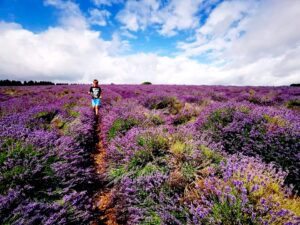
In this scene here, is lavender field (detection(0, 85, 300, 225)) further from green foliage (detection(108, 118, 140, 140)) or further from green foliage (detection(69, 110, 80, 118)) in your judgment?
green foliage (detection(69, 110, 80, 118))

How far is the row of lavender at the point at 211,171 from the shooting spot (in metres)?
2.22

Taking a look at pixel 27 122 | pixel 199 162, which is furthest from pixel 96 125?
pixel 199 162

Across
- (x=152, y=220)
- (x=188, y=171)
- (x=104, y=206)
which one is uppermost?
(x=188, y=171)

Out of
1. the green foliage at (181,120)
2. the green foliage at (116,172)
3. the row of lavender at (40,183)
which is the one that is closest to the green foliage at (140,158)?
the green foliage at (116,172)

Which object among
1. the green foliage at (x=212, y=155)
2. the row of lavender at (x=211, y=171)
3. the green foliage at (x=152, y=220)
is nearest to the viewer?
the row of lavender at (x=211, y=171)

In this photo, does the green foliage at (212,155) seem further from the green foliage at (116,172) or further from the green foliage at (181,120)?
the green foliage at (181,120)

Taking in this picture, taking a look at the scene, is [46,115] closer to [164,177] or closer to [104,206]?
[104,206]

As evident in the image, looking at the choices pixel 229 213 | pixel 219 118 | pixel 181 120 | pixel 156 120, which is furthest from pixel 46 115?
pixel 229 213

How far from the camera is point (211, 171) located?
3.05 meters

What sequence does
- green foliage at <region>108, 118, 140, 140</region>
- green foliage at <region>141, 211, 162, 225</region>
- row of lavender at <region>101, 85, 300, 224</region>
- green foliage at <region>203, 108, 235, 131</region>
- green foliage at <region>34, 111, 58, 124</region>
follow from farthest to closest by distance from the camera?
1. green foliage at <region>34, 111, 58, 124</region>
2. green foliage at <region>108, 118, 140, 140</region>
3. green foliage at <region>203, 108, 235, 131</region>
4. green foliage at <region>141, 211, 162, 225</region>
5. row of lavender at <region>101, 85, 300, 224</region>

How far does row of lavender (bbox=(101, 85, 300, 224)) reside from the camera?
7.30 ft

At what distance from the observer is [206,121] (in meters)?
5.32

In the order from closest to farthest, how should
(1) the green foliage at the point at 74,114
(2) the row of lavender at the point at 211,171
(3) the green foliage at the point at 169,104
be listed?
1. (2) the row of lavender at the point at 211,171
2. (1) the green foliage at the point at 74,114
3. (3) the green foliage at the point at 169,104

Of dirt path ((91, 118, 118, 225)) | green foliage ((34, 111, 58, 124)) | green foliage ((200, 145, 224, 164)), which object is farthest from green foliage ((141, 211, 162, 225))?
green foliage ((34, 111, 58, 124))
